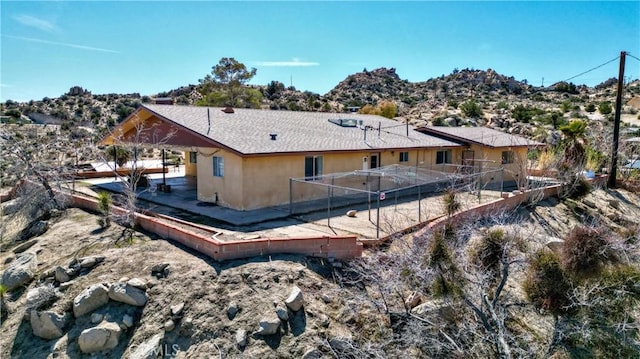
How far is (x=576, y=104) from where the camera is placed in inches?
2496

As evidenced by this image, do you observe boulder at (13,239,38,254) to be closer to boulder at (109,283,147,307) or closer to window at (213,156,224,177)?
boulder at (109,283,147,307)

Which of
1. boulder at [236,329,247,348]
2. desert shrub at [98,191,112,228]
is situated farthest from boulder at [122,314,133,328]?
desert shrub at [98,191,112,228]

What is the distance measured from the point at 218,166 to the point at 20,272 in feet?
27.9

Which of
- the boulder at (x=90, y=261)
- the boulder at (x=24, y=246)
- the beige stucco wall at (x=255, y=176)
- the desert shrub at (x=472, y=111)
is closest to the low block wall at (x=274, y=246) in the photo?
the boulder at (x=90, y=261)

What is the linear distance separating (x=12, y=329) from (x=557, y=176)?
26328mm

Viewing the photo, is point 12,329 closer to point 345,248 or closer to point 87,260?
point 87,260

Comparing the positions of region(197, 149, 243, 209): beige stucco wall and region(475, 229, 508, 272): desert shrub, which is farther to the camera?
region(197, 149, 243, 209): beige stucco wall

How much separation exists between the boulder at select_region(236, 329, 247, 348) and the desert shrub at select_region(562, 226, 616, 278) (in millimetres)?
7397

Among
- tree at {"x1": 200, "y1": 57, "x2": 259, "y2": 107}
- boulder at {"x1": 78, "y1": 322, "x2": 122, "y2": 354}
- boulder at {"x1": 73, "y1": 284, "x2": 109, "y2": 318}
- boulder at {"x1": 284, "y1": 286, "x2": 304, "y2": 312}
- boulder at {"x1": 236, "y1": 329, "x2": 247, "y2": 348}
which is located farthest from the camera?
tree at {"x1": 200, "y1": 57, "x2": 259, "y2": 107}

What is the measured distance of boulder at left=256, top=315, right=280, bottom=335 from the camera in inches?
388

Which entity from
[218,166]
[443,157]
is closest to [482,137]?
[443,157]

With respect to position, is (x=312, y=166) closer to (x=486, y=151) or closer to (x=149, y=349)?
(x=149, y=349)

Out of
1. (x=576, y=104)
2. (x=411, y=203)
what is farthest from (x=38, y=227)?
(x=576, y=104)

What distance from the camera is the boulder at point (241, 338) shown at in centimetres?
962
